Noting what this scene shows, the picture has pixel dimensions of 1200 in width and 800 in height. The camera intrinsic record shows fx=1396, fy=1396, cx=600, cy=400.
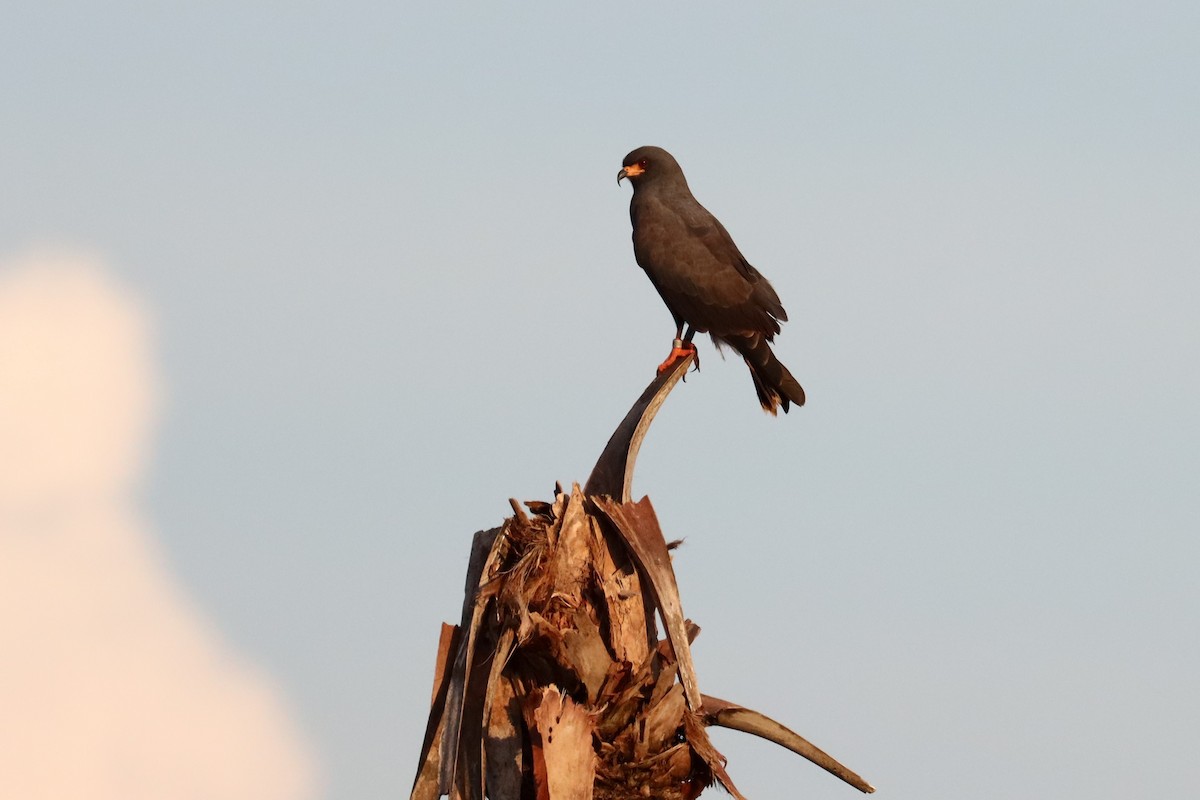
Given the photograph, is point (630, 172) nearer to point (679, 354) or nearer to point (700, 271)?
point (700, 271)

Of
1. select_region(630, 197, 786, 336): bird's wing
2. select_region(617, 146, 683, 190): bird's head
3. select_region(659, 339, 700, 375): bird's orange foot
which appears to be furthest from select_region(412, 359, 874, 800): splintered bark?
select_region(617, 146, 683, 190): bird's head

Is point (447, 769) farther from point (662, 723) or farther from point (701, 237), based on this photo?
point (701, 237)

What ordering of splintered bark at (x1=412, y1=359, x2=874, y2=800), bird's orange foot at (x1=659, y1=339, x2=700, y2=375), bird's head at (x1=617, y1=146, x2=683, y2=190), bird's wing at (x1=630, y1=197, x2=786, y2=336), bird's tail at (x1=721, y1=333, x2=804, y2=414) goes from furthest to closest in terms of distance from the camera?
1. bird's head at (x1=617, y1=146, x2=683, y2=190)
2. bird's wing at (x1=630, y1=197, x2=786, y2=336)
3. bird's tail at (x1=721, y1=333, x2=804, y2=414)
4. bird's orange foot at (x1=659, y1=339, x2=700, y2=375)
5. splintered bark at (x1=412, y1=359, x2=874, y2=800)

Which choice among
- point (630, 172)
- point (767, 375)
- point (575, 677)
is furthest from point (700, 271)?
point (575, 677)

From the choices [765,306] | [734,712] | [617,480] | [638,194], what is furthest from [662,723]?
[638,194]

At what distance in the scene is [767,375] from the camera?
1180 cm

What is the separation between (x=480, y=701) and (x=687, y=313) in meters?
4.86

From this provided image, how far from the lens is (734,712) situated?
8.38m

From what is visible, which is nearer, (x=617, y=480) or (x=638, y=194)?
(x=617, y=480)

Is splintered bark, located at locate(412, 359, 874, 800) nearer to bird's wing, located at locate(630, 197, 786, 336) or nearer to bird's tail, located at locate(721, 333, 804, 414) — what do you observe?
bird's tail, located at locate(721, 333, 804, 414)

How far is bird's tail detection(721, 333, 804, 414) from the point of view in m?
11.7

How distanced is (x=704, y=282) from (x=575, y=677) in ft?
16.3

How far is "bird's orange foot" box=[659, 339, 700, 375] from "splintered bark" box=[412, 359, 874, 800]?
214cm

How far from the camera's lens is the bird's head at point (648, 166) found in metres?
13.6
